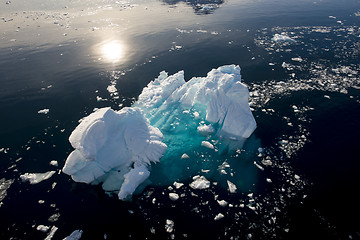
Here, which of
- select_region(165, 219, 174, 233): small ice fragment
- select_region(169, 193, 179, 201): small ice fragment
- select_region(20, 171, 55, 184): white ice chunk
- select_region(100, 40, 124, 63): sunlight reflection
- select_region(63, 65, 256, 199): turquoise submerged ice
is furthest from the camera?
select_region(100, 40, 124, 63): sunlight reflection

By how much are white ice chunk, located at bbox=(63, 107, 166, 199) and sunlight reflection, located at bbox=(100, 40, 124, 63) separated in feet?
38.3

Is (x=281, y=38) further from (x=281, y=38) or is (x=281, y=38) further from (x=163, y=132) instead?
(x=163, y=132)

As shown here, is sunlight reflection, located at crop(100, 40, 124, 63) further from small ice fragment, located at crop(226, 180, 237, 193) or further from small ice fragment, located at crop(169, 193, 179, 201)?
small ice fragment, located at crop(226, 180, 237, 193)

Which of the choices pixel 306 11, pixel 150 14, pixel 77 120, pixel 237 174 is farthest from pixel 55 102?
pixel 306 11

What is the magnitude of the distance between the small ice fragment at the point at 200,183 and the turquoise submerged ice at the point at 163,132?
0.59 m

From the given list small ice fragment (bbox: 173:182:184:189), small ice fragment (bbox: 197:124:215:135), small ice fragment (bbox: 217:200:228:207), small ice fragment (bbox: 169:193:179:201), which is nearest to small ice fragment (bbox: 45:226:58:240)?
small ice fragment (bbox: 169:193:179:201)

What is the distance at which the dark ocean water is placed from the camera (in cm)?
702

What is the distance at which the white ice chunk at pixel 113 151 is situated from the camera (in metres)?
7.97

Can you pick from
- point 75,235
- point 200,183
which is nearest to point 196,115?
point 200,183

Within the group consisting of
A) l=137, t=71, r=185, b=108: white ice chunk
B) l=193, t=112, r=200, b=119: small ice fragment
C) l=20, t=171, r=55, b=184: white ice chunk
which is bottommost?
l=20, t=171, r=55, b=184: white ice chunk

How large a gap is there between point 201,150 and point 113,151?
3.88m

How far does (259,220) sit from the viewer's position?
22.5ft

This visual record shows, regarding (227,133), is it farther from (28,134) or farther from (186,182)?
(28,134)

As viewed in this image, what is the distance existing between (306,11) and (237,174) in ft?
104
